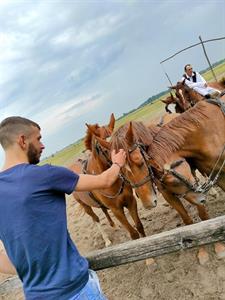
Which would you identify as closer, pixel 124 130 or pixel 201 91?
pixel 124 130

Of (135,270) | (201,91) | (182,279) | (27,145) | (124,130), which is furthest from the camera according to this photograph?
(201,91)

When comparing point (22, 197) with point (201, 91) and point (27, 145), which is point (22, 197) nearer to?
point (27, 145)

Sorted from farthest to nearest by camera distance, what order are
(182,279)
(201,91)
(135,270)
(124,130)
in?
(201,91) < (135,270) < (182,279) < (124,130)

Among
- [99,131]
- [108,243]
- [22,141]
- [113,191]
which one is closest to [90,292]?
[22,141]

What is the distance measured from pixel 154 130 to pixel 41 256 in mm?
2752

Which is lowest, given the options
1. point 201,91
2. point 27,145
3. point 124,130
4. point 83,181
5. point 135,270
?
point 135,270

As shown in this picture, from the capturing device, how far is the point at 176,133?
4.59 meters

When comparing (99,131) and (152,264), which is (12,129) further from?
(152,264)

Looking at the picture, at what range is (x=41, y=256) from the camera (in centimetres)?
240

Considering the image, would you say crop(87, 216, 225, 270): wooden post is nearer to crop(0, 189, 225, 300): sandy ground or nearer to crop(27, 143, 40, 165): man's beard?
crop(0, 189, 225, 300): sandy ground

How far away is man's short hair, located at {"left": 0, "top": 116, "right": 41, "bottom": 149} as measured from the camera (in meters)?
2.46

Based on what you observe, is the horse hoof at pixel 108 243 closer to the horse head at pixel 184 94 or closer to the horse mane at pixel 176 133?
the horse mane at pixel 176 133

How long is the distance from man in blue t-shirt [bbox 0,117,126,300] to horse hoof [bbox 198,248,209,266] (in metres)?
2.66

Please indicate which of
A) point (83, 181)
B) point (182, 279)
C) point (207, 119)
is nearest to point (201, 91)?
point (207, 119)
